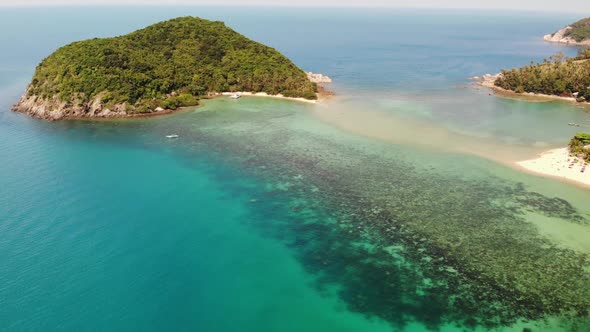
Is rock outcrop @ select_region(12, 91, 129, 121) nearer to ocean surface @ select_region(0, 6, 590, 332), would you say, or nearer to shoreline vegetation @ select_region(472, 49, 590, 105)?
ocean surface @ select_region(0, 6, 590, 332)

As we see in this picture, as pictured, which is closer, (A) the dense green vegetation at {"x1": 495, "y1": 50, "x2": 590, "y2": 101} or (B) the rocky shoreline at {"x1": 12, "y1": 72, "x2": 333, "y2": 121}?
(B) the rocky shoreline at {"x1": 12, "y1": 72, "x2": 333, "y2": 121}

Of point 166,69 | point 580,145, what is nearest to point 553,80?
point 580,145

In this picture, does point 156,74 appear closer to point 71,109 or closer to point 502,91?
point 71,109

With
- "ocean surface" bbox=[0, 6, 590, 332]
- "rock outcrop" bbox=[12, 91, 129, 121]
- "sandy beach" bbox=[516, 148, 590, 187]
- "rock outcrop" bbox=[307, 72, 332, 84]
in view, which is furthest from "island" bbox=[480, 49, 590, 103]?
"rock outcrop" bbox=[12, 91, 129, 121]

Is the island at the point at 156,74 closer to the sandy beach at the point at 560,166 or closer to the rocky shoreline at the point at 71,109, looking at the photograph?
the rocky shoreline at the point at 71,109

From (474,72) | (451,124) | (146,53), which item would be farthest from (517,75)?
(146,53)

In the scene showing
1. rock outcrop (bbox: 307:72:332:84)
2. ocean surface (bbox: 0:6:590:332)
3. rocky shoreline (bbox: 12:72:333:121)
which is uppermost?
rock outcrop (bbox: 307:72:332:84)
